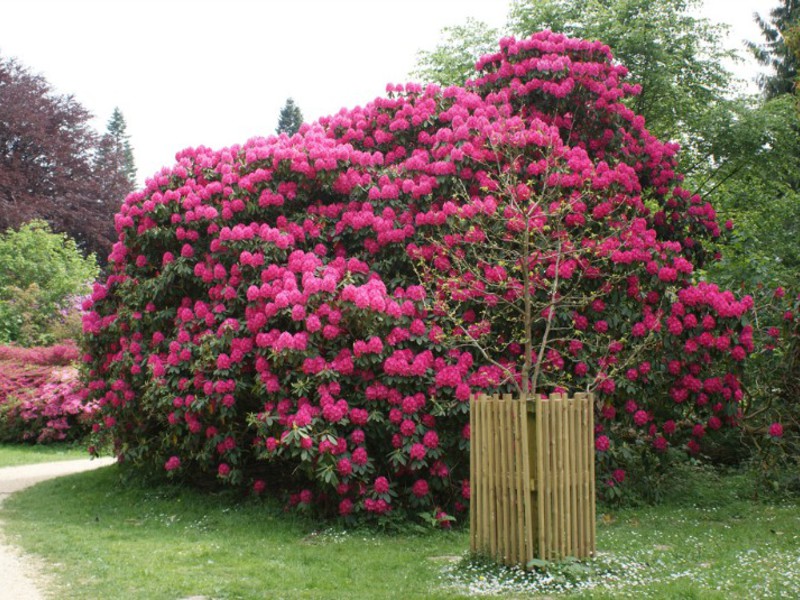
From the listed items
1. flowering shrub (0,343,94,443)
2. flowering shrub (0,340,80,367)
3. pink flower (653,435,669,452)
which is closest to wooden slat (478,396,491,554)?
pink flower (653,435,669,452)

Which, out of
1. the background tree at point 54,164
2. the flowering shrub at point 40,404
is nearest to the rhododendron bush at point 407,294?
the flowering shrub at point 40,404

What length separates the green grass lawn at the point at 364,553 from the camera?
235 inches

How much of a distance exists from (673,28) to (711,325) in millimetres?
13296

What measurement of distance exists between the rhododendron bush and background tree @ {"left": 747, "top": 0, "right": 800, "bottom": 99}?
22.8 metres

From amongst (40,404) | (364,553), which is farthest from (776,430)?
(40,404)

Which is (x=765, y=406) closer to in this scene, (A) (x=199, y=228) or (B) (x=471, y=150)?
(B) (x=471, y=150)

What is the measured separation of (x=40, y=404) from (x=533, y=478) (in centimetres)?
1368

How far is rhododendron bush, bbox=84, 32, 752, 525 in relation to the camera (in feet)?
27.5

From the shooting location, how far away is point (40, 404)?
55.9 ft

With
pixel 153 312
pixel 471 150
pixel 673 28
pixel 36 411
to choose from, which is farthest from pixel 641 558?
pixel 673 28

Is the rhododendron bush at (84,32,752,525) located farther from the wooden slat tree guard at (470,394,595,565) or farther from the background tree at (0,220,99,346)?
the background tree at (0,220,99,346)

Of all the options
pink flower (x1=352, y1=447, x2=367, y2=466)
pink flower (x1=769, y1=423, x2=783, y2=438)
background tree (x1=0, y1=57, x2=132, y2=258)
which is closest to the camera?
pink flower (x1=352, y1=447, x2=367, y2=466)

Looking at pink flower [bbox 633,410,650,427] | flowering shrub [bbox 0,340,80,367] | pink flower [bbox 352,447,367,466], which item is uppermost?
flowering shrub [bbox 0,340,80,367]

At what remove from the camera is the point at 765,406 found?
984cm
